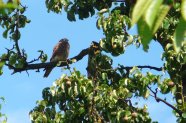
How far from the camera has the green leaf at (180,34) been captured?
0.81 m

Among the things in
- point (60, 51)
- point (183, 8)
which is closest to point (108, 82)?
point (60, 51)

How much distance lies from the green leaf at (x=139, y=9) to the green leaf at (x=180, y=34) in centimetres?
6

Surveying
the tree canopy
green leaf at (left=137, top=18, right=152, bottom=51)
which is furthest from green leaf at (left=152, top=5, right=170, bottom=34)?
the tree canopy

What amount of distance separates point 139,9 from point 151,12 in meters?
0.02

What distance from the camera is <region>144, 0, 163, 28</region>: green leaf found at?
807mm

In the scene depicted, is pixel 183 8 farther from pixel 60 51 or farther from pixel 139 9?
pixel 60 51

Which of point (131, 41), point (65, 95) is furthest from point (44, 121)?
point (131, 41)

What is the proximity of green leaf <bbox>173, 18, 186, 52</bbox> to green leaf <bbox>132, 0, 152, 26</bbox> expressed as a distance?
0.06 metres

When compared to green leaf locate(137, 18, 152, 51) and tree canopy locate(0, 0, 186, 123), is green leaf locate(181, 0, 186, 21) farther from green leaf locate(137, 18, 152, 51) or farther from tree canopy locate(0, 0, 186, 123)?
tree canopy locate(0, 0, 186, 123)

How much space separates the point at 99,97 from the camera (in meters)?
6.05

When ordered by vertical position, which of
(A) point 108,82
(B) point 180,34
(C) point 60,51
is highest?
(C) point 60,51

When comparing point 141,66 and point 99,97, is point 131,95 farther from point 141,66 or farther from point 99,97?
point 141,66

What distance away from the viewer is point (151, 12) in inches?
32.1

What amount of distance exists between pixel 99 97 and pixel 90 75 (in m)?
0.79
